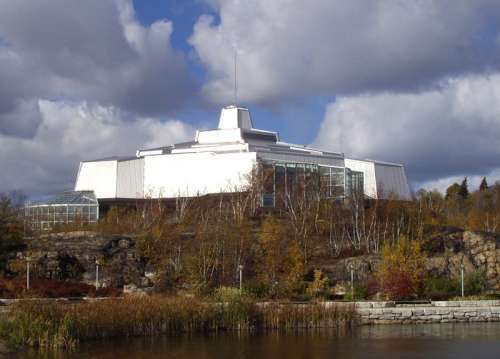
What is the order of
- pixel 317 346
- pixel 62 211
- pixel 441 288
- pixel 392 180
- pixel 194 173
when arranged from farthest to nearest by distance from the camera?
pixel 392 180
pixel 194 173
pixel 62 211
pixel 441 288
pixel 317 346

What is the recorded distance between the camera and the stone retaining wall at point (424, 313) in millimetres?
39031

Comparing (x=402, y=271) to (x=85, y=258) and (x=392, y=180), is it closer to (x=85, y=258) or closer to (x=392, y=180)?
(x=85, y=258)

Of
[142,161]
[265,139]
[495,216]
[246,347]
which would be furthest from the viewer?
[265,139]

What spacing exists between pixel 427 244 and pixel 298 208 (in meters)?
12.8

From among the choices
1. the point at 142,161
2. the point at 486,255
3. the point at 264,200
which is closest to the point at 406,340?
the point at 486,255

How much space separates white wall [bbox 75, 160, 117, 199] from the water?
2056 inches

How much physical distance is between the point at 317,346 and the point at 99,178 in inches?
2279

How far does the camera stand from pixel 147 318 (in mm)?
33844

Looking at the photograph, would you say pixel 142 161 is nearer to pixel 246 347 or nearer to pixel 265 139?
pixel 265 139

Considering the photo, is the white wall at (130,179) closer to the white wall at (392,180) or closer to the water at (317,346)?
the white wall at (392,180)

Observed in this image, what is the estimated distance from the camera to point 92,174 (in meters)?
85.6

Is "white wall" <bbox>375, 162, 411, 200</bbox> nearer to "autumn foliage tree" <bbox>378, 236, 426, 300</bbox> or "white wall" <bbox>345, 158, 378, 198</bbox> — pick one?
"white wall" <bbox>345, 158, 378, 198</bbox>

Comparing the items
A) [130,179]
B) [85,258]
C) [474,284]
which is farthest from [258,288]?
[130,179]

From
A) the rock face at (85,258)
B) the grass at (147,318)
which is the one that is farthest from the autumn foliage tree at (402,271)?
the rock face at (85,258)
